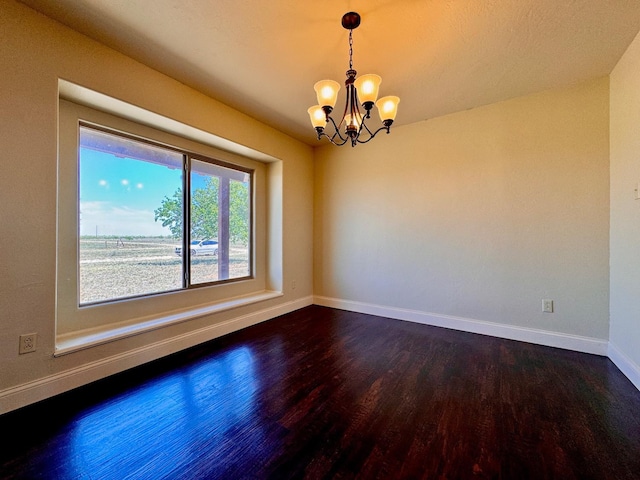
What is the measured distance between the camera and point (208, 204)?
3355 millimetres

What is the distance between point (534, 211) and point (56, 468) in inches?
163

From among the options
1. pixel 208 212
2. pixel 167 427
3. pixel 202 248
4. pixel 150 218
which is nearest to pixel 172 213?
pixel 150 218

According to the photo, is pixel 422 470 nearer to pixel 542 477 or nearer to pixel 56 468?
pixel 542 477

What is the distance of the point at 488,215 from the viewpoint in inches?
121

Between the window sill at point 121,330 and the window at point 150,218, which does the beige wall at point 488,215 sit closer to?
the window at point 150,218

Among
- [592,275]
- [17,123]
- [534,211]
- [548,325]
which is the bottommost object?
[548,325]

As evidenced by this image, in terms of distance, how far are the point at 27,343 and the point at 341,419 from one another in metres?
2.14

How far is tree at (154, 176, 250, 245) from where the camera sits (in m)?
3.00

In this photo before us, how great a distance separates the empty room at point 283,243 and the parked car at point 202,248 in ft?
0.08

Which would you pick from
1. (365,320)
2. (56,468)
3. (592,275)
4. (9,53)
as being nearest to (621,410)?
(592,275)

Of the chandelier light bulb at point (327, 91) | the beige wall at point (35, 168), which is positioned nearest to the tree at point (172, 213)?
the beige wall at point (35, 168)

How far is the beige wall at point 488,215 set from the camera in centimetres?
260

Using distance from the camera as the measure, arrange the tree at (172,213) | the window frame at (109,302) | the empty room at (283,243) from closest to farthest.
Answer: the empty room at (283,243) < the window frame at (109,302) < the tree at (172,213)

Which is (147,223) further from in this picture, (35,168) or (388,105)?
(388,105)
